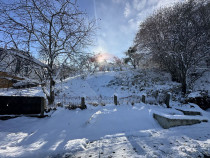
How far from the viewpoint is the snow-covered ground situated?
2713 mm

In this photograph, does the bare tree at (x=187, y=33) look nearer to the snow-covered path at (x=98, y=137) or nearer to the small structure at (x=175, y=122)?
the small structure at (x=175, y=122)

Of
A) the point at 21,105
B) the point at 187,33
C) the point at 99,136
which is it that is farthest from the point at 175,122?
the point at 187,33

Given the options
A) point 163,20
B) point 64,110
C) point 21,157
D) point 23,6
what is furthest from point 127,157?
point 163,20

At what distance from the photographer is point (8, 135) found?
3.86 meters

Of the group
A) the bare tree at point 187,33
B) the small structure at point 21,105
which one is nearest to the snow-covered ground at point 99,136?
the small structure at point 21,105

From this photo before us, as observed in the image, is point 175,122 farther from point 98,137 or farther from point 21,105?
point 21,105

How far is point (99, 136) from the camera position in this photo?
3.84 metres

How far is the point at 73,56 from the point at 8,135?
5.32 meters

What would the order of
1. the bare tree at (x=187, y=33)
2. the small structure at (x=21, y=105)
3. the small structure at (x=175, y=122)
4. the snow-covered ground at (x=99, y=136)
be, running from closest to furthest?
1. the snow-covered ground at (x=99, y=136)
2. the small structure at (x=175, y=122)
3. the small structure at (x=21, y=105)
4. the bare tree at (x=187, y=33)

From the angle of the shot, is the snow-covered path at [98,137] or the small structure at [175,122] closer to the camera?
the snow-covered path at [98,137]

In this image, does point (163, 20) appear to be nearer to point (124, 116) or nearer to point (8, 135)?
point (124, 116)

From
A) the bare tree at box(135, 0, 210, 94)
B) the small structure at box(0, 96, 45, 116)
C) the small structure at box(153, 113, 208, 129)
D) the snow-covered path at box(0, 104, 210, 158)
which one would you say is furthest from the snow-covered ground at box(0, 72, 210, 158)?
the bare tree at box(135, 0, 210, 94)

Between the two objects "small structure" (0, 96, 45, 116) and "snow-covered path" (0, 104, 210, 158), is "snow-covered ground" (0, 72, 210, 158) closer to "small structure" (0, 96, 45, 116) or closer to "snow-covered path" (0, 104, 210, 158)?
"snow-covered path" (0, 104, 210, 158)

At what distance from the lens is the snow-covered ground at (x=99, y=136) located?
2713 millimetres
